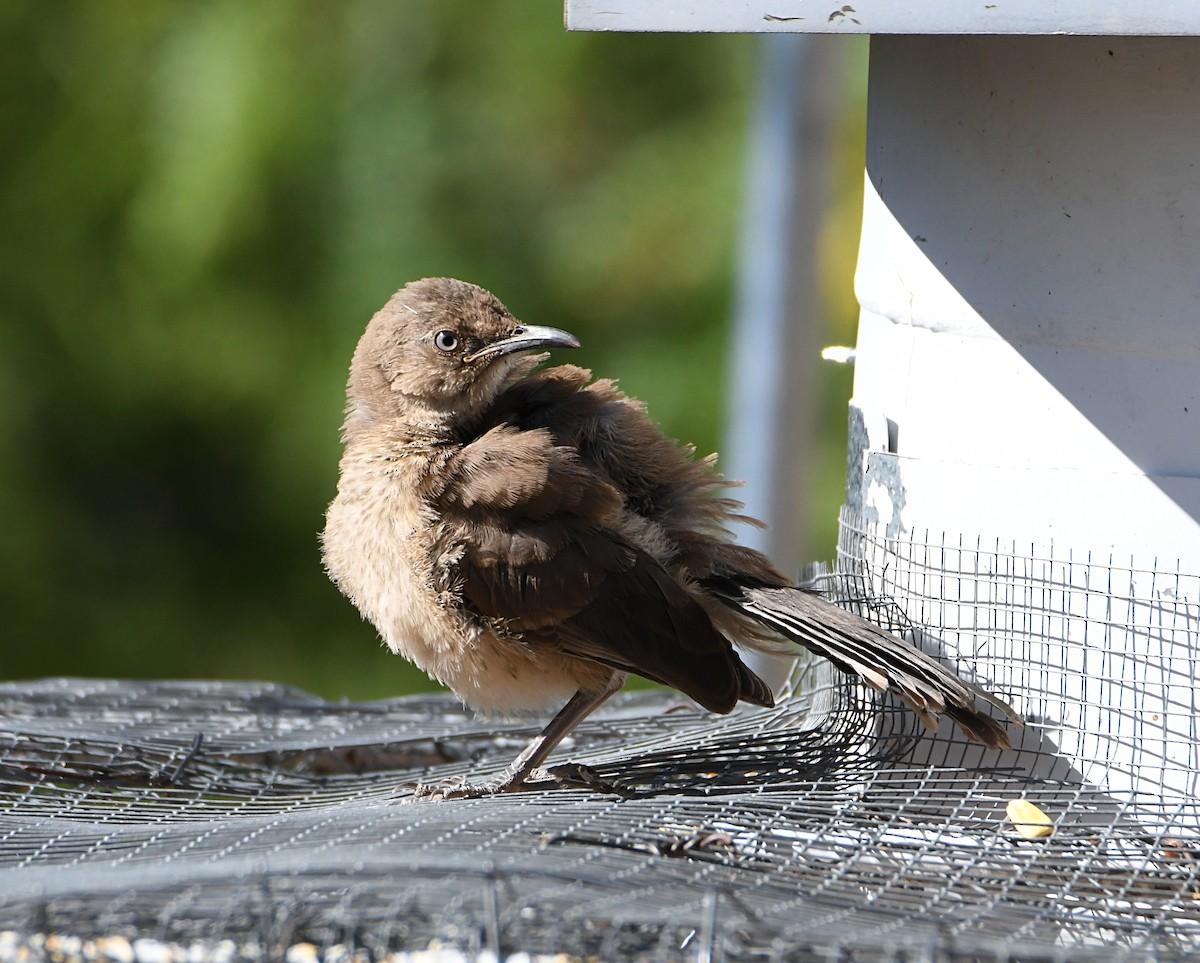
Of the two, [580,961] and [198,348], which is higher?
[198,348]

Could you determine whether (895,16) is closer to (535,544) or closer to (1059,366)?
(1059,366)

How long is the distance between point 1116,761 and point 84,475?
762 centimetres

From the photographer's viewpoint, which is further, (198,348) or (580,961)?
(198,348)

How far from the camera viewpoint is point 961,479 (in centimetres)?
358

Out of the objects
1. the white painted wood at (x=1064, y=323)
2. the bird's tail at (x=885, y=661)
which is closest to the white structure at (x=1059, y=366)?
the white painted wood at (x=1064, y=323)

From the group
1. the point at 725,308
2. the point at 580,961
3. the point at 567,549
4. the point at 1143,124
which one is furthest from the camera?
the point at 725,308

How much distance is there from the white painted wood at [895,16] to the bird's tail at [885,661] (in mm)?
1361

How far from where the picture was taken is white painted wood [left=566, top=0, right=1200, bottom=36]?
2.61 metres

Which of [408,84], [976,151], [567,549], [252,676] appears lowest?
[252,676]

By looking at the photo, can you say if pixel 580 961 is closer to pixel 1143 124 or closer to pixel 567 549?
pixel 567 549

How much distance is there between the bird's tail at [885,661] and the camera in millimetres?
3285

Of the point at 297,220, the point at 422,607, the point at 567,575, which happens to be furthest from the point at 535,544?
the point at 297,220

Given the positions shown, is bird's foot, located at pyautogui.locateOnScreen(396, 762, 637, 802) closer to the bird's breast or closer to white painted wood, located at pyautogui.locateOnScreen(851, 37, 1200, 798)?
the bird's breast

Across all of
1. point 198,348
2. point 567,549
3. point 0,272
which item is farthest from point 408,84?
point 567,549
